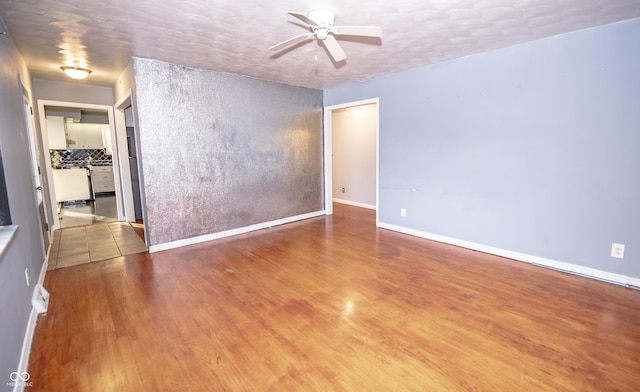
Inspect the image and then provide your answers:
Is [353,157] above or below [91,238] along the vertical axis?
above

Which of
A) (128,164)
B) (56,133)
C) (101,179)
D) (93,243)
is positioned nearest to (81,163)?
(101,179)

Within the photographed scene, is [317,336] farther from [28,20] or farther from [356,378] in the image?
[28,20]

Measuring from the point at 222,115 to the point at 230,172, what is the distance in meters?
0.82

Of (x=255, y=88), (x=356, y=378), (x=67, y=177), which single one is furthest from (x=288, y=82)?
(x=67, y=177)

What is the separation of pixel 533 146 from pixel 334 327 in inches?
111

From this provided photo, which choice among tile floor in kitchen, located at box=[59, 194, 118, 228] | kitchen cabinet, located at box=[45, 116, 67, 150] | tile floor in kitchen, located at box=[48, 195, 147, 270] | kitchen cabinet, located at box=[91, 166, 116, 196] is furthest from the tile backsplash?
tile floor in kitchen, located at box=[48, 195, 147, 270]

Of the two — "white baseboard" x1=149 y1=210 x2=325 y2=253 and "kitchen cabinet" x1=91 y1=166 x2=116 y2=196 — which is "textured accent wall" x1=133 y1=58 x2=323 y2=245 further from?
"kitchen cabinet" x1=91 y1=166 x2=116 y2=196

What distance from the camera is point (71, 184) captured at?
7277mm

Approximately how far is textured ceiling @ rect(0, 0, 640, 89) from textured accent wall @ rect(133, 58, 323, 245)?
0.42 m

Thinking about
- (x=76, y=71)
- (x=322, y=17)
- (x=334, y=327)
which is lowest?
(x=334, y=327)

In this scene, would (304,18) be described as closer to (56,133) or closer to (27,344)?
(27,344)

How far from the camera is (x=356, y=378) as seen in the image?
1.66m

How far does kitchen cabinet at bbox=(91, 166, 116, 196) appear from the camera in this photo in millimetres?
7922

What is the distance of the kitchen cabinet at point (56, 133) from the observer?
6.85 metres
